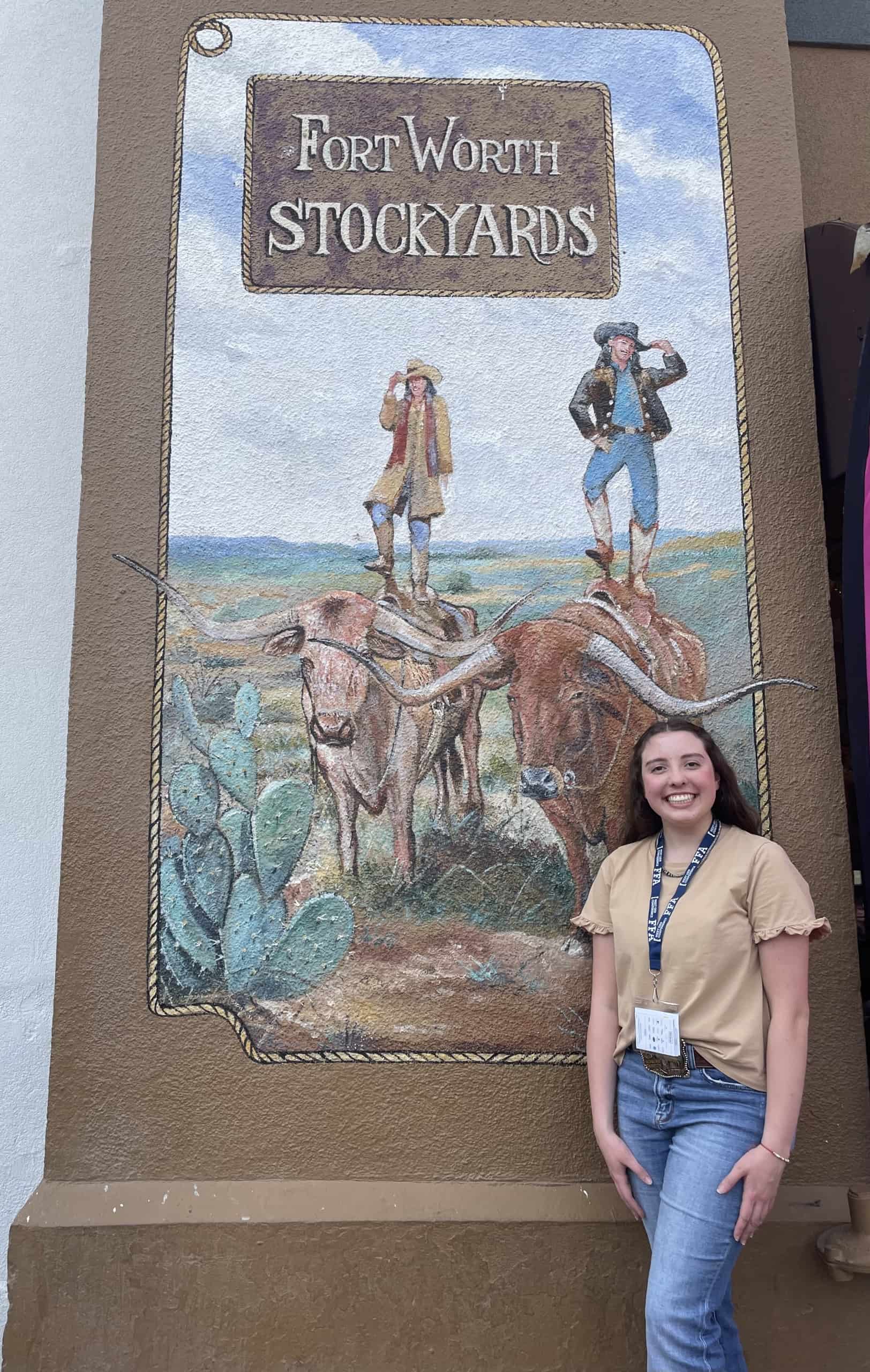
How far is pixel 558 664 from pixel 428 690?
0.43 metres

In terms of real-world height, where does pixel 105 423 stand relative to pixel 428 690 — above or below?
above

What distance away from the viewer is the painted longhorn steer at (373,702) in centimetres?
345

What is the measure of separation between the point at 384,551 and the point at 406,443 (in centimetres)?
38

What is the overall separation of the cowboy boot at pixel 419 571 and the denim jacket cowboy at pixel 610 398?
683 millimetres

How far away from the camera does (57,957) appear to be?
10.9ft

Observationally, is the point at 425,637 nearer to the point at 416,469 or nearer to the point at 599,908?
the point at 416,469

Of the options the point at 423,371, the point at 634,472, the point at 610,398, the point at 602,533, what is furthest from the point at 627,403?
the point at 423,371

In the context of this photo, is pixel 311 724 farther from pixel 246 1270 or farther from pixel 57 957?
pixel 246 1270

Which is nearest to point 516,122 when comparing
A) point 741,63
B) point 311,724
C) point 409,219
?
point 409,219

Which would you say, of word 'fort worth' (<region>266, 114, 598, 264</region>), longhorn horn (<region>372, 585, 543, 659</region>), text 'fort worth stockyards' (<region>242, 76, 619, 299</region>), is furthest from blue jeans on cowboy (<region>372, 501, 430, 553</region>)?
word 'fort worth' (<region>266, 114, 598, 264</region>)

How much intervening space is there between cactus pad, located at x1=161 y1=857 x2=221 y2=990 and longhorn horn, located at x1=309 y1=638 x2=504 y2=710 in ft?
2.83

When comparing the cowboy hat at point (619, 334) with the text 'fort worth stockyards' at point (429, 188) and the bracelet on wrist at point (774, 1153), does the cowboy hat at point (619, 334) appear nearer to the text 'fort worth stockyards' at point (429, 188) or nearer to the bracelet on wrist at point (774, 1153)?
the text 'fort worth stockyards' at point (429, 188)

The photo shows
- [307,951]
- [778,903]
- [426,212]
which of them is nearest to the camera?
[778,903]

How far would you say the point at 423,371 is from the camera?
3.71 metres
